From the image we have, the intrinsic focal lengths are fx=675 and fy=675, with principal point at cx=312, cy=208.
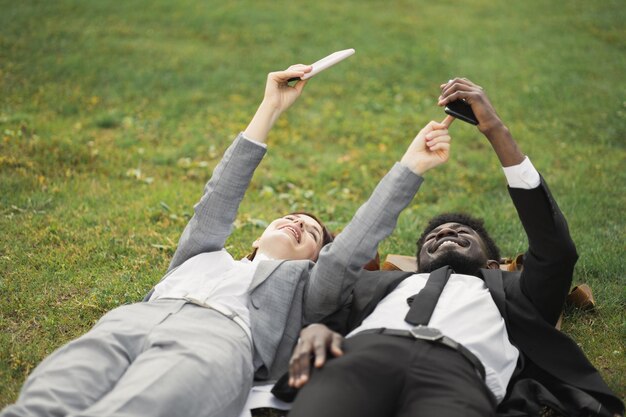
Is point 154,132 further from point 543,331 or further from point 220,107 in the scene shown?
point 543,331

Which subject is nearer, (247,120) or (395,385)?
(395,385)

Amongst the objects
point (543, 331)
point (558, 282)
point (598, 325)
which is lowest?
point (598, 325)

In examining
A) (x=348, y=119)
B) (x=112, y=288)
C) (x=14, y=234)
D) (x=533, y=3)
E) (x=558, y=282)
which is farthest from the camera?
(x=533, y=3)

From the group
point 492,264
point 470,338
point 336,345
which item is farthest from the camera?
point 492,264

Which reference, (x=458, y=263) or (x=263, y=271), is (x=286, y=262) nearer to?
(x=263, y=271)

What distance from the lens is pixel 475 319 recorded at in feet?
14.1

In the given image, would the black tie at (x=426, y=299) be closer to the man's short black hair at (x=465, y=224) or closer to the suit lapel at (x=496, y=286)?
the suit lapel at (x=496, y=286)

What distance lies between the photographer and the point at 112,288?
19.7 ft

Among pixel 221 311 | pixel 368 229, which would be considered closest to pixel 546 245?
pixel 368 229

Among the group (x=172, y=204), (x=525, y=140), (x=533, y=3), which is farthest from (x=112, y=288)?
(x=533, y=3)

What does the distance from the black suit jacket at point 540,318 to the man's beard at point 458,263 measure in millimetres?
257

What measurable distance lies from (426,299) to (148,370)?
176cm

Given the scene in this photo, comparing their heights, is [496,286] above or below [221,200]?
below

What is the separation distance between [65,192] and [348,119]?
484 cm
